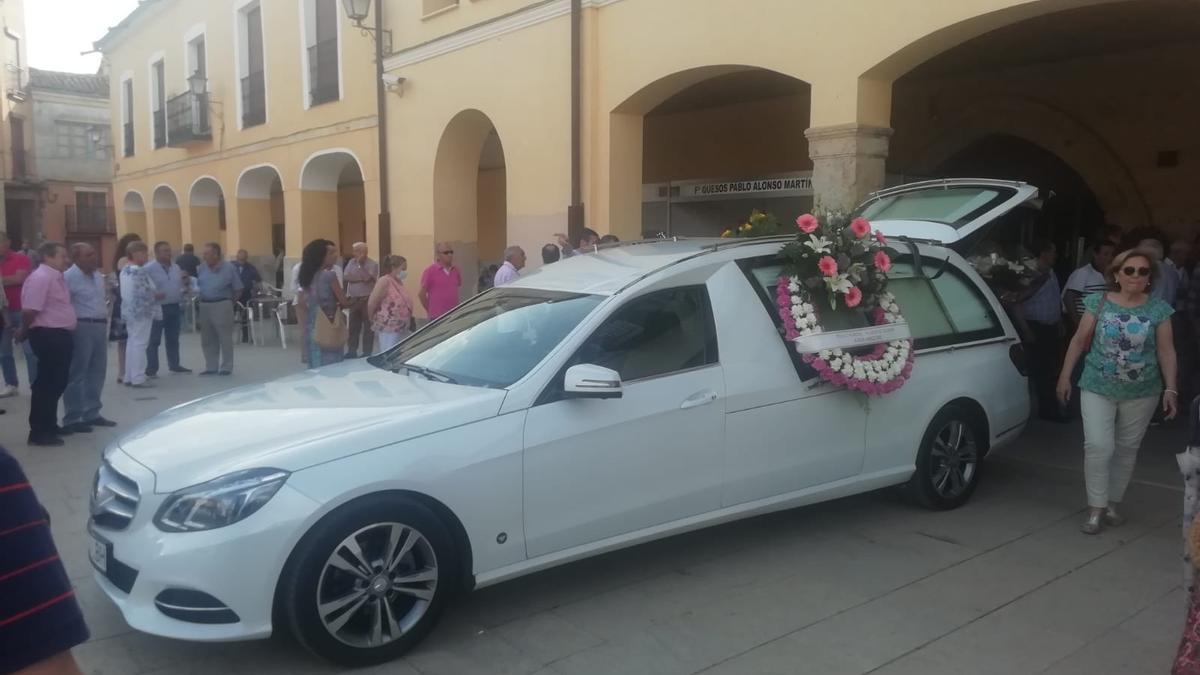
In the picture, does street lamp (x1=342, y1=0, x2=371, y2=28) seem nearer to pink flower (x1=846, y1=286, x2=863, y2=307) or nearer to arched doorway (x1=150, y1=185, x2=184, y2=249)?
pink flower (x1=846, y1=286, x2=863, y2=307)

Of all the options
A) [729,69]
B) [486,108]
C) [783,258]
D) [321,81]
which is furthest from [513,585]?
[321,81]

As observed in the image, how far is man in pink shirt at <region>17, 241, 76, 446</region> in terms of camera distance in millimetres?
7410

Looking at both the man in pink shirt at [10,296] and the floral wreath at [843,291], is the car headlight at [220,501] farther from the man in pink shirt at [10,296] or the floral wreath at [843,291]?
the man in pink shirt at [10,296]

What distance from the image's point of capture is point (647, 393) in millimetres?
4430

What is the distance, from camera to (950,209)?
6.83m

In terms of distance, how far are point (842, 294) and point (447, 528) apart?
266 cm

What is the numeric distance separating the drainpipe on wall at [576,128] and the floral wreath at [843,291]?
5.72 meters

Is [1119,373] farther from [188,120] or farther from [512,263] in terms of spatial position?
[188,120]

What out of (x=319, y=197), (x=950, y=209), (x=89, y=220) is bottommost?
(x=950, y=209)

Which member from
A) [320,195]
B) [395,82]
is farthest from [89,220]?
[395,82]

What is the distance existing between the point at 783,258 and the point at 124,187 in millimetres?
26273

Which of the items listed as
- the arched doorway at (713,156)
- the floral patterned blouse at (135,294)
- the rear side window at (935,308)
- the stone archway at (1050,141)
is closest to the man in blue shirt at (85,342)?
the floral patterned blouse at (135,294)

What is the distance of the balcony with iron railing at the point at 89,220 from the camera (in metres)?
41.3

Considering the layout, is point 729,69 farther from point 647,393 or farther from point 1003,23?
point 647,393
